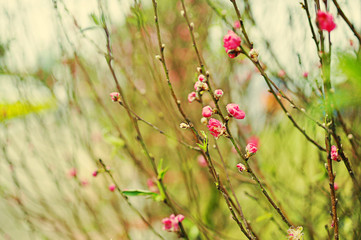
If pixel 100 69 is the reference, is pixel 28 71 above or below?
below

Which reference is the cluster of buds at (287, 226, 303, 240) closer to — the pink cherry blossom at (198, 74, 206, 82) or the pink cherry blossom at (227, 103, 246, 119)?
the pink cherry blossom at (227, 103, 246, 119)

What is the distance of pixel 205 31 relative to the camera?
304 centimetres

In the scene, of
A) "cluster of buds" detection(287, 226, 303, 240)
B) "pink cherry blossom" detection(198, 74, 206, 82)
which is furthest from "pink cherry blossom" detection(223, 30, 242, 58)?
"cluster of buds" detection(287, 226, 303, 240)

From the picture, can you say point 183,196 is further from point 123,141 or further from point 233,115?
point 233,115

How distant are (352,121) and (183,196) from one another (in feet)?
11.8

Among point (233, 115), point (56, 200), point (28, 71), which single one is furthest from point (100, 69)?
point (233, 115)

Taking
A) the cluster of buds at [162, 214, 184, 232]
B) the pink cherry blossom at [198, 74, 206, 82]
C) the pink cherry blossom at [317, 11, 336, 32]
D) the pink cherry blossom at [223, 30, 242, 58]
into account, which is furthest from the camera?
the cluster of buds at [162, 214, 184, 232]

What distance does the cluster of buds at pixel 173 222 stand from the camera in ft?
3.89

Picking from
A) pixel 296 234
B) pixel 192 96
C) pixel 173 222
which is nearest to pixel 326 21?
pixel 192 96

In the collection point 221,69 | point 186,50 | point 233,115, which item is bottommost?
point 233,115

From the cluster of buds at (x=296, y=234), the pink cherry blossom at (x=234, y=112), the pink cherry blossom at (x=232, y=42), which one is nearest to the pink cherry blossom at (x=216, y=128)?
the pink cherry blossom at (x=234, y=112)

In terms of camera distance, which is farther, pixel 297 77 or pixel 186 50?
pixel 186 50

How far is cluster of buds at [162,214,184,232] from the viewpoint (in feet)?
3.89

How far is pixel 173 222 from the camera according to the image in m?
1.20
